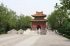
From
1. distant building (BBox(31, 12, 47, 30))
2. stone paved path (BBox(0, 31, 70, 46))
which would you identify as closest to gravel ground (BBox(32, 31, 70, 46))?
stone paved path (BBox(0, 31, 70, 46))

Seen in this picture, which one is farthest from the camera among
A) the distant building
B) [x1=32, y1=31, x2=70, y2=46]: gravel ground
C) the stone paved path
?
the distant building

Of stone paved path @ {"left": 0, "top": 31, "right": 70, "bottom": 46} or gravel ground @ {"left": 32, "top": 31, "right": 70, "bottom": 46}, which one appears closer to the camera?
stone paved path @ {"left": 0, "top": 31, "right": 70, "bottom": 46}

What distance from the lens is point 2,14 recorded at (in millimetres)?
48531

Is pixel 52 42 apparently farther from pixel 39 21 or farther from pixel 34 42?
pixel 39 21

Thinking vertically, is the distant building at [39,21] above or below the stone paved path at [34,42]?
above

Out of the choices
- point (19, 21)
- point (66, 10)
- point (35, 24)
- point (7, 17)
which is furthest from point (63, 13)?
point (19, 21)

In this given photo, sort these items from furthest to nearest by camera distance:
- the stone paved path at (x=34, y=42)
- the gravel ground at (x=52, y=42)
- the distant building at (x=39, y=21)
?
the distant building at (x=39, y=21)
the gravel ground at (x=52, y=42)
the stone paved path at (x=34, y=42)

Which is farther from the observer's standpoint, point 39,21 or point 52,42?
point 39,21

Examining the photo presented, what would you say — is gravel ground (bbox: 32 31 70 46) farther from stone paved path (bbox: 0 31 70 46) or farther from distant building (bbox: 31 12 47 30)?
distant building (bbox: 31 12 47 30)

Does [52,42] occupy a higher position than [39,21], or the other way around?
[39,21]

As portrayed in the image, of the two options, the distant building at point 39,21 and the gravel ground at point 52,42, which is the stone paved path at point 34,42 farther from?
the distant building at point 39,21

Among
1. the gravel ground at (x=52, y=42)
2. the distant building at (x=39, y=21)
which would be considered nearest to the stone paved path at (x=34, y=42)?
the gravel ground at (x=52, y=42)

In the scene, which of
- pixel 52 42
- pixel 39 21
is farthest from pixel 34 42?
pixel 39 21

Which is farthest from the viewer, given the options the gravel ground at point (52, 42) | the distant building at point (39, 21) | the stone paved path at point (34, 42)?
the distant building at point (39, 21)
